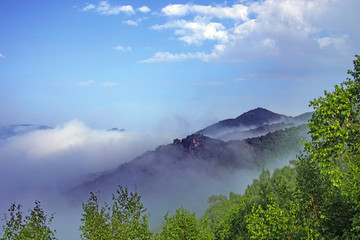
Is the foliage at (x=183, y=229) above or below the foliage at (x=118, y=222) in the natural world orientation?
below

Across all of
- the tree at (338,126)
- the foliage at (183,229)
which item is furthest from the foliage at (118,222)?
the tree at (338,126)

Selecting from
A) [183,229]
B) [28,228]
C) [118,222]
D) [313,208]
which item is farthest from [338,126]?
[28,228]

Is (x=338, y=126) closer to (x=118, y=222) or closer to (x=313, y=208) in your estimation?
(x=313, y=208)

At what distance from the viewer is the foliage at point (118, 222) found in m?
45.8

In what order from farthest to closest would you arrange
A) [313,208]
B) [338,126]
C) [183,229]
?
[183,229] < [313,208] < [338,126]

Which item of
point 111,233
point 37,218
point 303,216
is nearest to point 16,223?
point 37,218

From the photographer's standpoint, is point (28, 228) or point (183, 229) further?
point (28, 228)

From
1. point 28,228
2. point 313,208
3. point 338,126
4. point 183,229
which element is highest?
point 338,126

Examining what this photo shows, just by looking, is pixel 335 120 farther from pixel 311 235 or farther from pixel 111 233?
pixel 111 233

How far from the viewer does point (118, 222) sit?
48938mm

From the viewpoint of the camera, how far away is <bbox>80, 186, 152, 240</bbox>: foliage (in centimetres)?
4584

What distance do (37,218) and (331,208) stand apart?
43.2 meters

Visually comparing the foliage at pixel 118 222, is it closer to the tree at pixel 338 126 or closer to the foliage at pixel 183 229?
the foliage at pixel 183 229

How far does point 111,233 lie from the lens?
46.4 m
